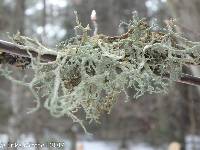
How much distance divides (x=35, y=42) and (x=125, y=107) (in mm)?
5787

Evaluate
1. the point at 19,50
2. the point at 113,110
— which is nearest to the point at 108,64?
the point at 19,50

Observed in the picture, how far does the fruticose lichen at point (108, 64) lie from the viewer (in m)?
0.71

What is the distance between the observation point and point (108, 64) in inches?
28.7

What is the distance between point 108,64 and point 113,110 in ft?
19.4

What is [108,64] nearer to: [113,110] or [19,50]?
[19,50]

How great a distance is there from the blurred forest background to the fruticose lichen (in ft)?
11.5

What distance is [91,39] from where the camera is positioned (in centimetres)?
77

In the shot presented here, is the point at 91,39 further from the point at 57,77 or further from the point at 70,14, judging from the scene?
the point at 70,14

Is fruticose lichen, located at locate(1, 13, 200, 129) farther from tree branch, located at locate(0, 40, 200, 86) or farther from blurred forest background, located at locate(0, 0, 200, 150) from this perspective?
blurred forest background, located at locate(0, 0, 200, 150)

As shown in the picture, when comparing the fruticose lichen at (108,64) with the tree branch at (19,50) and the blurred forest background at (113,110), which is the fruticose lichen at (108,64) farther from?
the blurred forest background at (113,110)

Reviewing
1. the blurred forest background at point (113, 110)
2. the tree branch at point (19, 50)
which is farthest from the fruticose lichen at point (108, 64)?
the blurred forest background at point (113, 110)

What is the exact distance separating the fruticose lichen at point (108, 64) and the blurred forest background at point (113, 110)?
3.49 metres

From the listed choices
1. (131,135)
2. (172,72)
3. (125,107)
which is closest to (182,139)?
(125,107)

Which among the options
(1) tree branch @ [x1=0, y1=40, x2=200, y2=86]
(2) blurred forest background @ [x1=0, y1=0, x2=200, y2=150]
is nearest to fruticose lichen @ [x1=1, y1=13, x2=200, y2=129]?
(1) tree branch @ [x1=0, y1=40, x2=200, y2=86]
